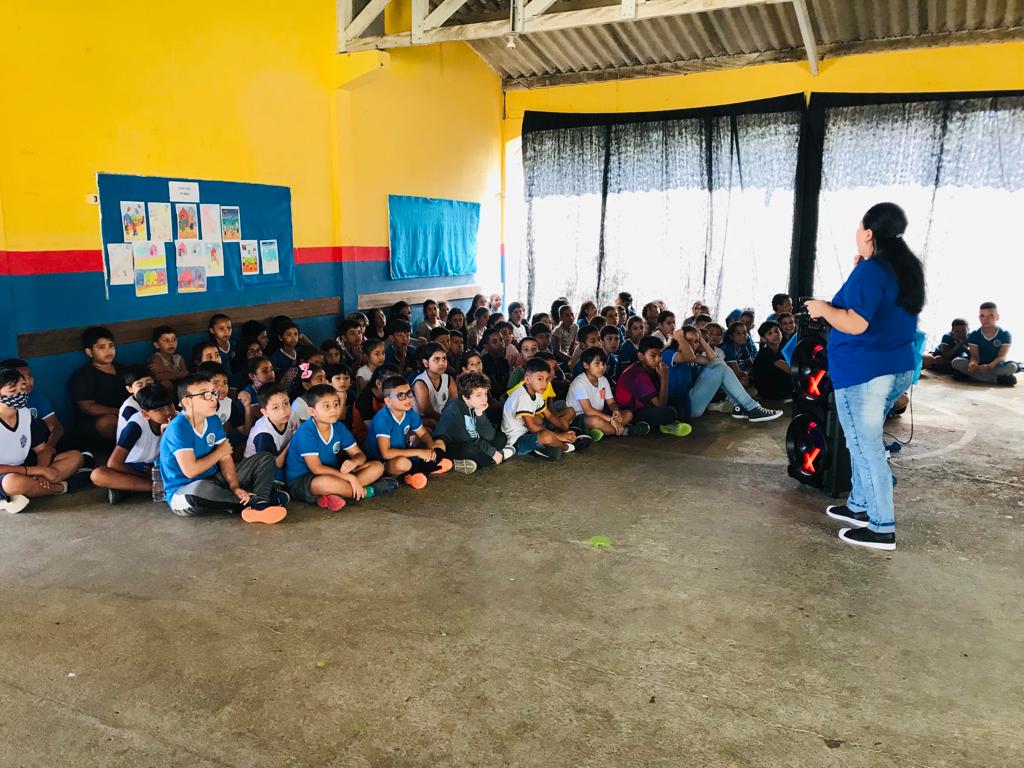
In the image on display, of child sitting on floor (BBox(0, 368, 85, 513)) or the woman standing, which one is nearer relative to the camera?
the woman standing

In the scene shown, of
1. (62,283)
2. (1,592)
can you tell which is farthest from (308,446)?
(62,283)

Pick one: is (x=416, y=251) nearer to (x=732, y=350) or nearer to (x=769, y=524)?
(x=732, y=350)

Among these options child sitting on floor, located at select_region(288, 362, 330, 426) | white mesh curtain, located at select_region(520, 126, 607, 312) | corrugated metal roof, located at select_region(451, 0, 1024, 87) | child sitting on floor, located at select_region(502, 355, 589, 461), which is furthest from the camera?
white mesh curtain, located at select_region(520, 126, 607, 312)

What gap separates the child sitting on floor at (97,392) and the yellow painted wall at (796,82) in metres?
6.66

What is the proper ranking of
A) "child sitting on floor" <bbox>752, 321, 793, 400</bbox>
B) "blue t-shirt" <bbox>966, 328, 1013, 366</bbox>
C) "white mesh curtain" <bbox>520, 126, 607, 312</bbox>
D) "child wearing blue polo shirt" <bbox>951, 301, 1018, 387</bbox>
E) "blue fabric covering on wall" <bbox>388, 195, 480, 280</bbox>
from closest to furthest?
1. "child sitting on floor" <bbox>752, 321, 793, 400</bbox>
2. "child wearing blue polo shirt" <bbox>951, 301, 1018, 387</bbox>
3. "blue t-shirt" <bbox>966, 328, 1013, 366</bbox>
4. "blue fabric covering on wall" <bbox>388, 195, 480, 280</bbox>
5. "white mesh curtain" <bbox>520, 126, 607, 312</bbox>

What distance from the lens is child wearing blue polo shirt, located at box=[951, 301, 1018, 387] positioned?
298 inches

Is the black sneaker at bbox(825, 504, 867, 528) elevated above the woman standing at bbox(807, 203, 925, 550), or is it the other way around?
the woman standing at bbox(807, 203, 925, 550)

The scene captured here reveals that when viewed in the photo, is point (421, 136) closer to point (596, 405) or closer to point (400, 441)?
point (596, 405)

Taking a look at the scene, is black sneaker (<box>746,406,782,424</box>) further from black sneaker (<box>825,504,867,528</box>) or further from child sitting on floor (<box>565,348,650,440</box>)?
black sneaker (<box>825,504,867,528</box>)

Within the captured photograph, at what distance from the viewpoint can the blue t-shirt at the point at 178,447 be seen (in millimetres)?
3871

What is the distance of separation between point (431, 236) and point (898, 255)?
6256 mm

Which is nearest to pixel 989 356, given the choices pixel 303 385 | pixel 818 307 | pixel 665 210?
pixel 665 210

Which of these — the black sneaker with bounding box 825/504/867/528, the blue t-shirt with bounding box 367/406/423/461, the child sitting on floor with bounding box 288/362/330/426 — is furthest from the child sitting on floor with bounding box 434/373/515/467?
the black sneaker with bounding box 825/504/867/528

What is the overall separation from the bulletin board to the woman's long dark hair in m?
4.71
